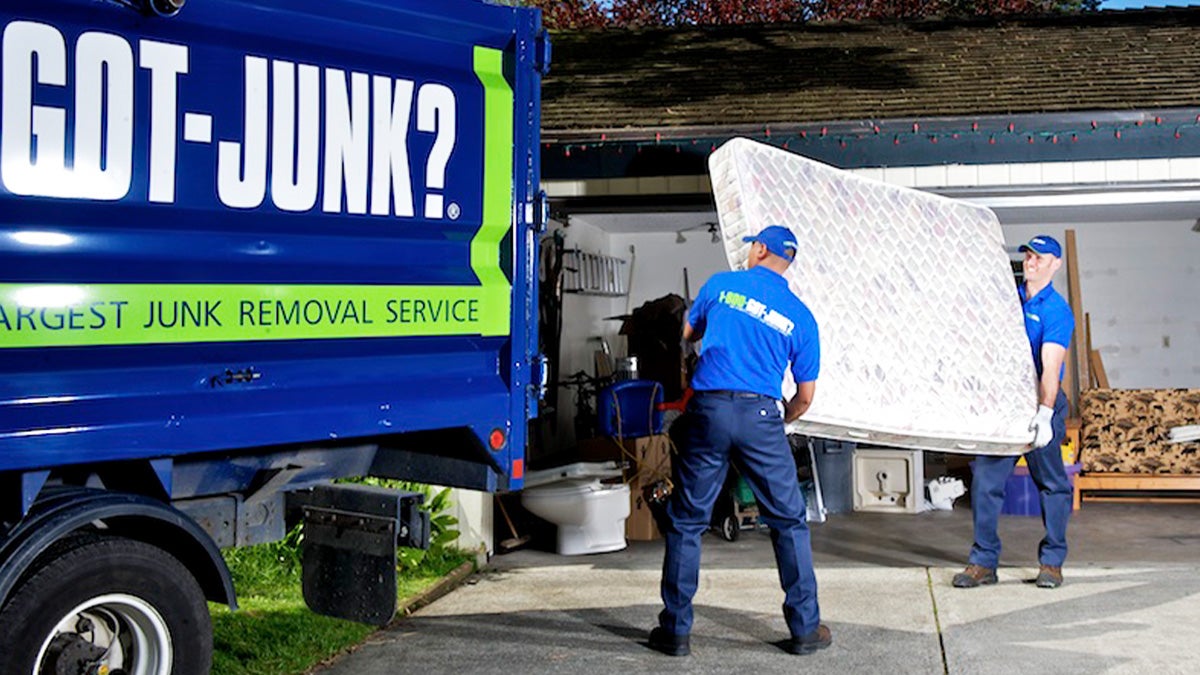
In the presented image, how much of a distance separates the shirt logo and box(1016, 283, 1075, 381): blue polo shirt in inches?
83.1

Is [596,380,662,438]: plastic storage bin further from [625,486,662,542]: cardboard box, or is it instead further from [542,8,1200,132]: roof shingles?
[542,8,1200,132]: roof shingles

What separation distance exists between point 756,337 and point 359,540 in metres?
2.04

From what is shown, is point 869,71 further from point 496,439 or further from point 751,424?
point 496,439

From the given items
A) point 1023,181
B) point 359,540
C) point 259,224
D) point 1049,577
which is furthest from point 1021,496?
point 259,224

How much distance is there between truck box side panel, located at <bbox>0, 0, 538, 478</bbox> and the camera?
4582 millimetres

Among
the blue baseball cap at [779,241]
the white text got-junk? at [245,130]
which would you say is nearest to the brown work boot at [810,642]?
the blue baseball cap at [779,241]

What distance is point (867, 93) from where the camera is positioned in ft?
39.5

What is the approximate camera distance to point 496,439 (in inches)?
242

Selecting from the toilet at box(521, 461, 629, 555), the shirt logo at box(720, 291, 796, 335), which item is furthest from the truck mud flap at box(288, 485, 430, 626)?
the toilet at box(521, 461, 629, 555)

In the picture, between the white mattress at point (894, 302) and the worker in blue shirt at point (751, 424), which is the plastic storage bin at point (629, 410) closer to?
the white mattress at point (894, 302)

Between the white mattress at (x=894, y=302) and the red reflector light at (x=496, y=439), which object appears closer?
the red reflector light at (x=496, y=439)

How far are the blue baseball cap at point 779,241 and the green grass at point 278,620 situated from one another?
272cm

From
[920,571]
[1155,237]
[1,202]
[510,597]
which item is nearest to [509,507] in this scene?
[510,597]

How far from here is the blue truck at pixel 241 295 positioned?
4.63m
